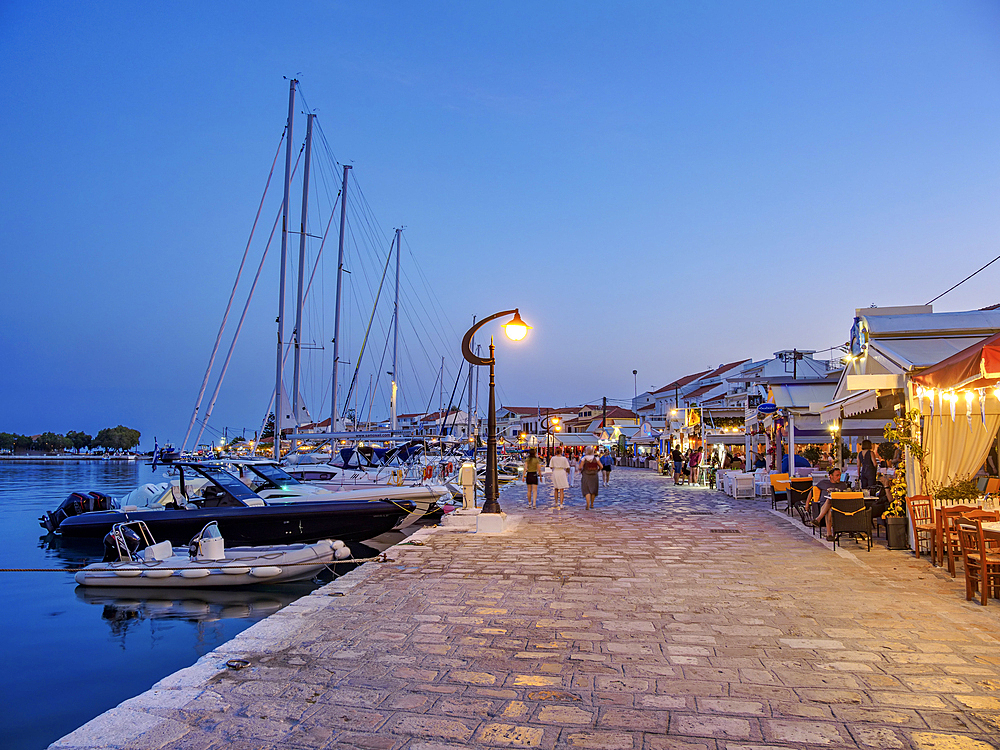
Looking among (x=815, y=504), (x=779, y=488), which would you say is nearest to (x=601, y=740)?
(x=815, y=504)

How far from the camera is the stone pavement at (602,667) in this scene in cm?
369

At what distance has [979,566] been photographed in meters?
6.59

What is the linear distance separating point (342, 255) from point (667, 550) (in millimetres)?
26697

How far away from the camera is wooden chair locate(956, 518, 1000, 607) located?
20.8 feet

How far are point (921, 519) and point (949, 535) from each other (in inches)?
75.6

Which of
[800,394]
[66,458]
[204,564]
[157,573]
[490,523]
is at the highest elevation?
[800,394]

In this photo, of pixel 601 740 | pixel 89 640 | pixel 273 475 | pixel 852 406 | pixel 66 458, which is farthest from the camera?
pixel 66 458

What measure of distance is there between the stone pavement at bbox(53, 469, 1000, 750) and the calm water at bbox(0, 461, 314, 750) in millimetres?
1962

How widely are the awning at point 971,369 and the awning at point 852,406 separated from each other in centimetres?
227

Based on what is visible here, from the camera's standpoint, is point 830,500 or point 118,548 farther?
point 118,548

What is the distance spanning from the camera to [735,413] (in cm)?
3600

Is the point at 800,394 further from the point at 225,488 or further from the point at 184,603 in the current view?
the point at 184,603

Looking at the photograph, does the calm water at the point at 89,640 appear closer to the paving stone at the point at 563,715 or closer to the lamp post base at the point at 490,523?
the lamp post base at the point at 490,523

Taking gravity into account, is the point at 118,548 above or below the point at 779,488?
below
